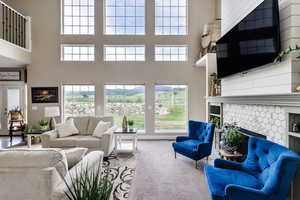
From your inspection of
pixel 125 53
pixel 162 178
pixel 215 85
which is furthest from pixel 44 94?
pixel 215 85

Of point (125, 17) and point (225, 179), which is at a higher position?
point (125, 17)

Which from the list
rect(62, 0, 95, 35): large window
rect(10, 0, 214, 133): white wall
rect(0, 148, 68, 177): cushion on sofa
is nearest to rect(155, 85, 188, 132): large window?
rect(10, 0, 214, 133): white wall

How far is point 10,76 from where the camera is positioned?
596cm

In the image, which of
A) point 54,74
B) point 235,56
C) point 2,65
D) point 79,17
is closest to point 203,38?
point 235,56

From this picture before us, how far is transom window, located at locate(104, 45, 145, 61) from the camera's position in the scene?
19.7 ft

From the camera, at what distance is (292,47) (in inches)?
80.7

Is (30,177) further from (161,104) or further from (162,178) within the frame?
(161,104)

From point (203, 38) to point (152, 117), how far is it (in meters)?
3.10

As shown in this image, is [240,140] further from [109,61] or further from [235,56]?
[109,61]

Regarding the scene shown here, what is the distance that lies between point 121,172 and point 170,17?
5.24m

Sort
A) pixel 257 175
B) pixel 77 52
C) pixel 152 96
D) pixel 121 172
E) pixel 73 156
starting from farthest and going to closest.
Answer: pixel 77 52 < pixel 152 96 < pixel 121 172 < pixel 257 175 < pixel 73 156

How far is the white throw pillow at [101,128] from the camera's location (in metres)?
4.02

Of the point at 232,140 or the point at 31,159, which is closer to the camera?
the point at 31,159

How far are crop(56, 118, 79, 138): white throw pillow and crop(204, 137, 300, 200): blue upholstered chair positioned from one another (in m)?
3.30
